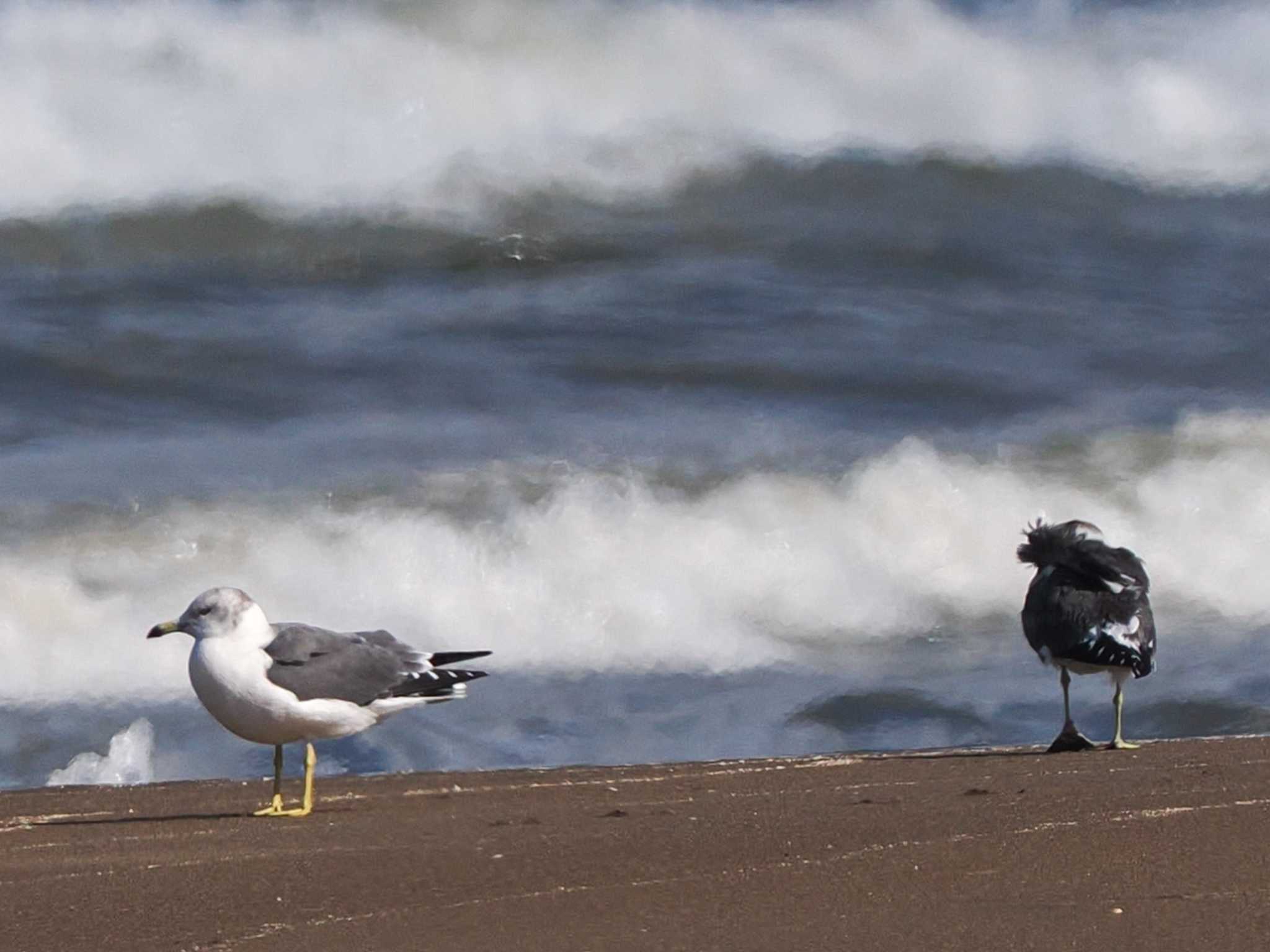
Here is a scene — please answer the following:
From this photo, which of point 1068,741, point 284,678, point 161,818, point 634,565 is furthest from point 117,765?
point 1068,741

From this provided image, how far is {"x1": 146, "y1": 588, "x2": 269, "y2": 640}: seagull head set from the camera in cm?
498

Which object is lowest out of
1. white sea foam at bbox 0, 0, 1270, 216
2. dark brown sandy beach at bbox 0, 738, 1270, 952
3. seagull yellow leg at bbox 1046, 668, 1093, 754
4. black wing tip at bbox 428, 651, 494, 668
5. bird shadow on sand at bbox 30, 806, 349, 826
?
dark brown sandy beach at bbox 0, 738, 1270, 952

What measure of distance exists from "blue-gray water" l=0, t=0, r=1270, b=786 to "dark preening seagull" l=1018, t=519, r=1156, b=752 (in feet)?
2.17

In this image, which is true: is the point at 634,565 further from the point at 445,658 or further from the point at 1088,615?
the point at 445,658

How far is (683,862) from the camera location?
405 centimetres

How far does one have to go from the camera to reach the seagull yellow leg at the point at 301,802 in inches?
197

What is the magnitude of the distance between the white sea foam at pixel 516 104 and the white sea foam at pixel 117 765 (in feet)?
24.2

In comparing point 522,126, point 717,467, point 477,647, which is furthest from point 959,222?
point 477,647

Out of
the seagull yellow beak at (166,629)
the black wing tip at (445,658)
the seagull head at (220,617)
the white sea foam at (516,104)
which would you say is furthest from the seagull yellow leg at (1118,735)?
the white sea foam at (516,104)

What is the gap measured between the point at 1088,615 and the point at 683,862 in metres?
2.16

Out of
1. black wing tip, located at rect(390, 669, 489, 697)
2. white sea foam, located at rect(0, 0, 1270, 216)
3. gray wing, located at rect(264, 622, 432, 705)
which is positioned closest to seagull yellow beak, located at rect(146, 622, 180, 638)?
gray wing, located at rect(264, 622, 432, 705)

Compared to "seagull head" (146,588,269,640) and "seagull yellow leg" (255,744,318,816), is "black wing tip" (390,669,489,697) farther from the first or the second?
"seagull head" (146,588,269,640)

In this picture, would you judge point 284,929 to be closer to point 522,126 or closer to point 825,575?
point 825,575

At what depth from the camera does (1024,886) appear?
370cm
